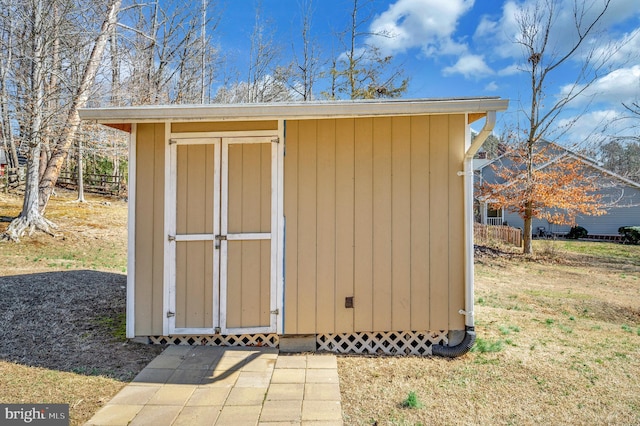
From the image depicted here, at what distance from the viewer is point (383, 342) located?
3457 mm

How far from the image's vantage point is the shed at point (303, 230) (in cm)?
335

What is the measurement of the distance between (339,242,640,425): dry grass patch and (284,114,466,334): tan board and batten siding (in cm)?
44

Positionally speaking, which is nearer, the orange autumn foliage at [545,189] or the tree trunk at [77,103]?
the tree trunk at [77,103]

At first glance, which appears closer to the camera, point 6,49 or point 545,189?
point 6,49

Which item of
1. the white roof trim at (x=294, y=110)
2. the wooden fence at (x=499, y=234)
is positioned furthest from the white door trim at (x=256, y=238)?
the wooden fence at (x=499, y=234)

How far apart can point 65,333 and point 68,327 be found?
0.14 metres

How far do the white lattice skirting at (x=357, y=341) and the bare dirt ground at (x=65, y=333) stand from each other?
1.20 ft

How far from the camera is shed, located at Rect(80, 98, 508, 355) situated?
335 cm

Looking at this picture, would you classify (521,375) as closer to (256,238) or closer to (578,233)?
(256,238)

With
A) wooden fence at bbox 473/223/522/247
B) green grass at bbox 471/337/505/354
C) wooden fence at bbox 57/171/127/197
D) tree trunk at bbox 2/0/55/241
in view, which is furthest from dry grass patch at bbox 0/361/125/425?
wooden fence at bbox 57/171/127/197

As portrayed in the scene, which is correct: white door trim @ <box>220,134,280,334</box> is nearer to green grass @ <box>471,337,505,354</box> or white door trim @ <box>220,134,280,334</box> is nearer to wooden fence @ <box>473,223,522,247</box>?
green grass @ <box>471,337,505,354</box>

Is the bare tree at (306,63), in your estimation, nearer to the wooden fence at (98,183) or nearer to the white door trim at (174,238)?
the wooden fence at (98,183)

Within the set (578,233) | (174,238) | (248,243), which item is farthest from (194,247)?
(578,233)

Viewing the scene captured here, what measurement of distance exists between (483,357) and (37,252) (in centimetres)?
863
